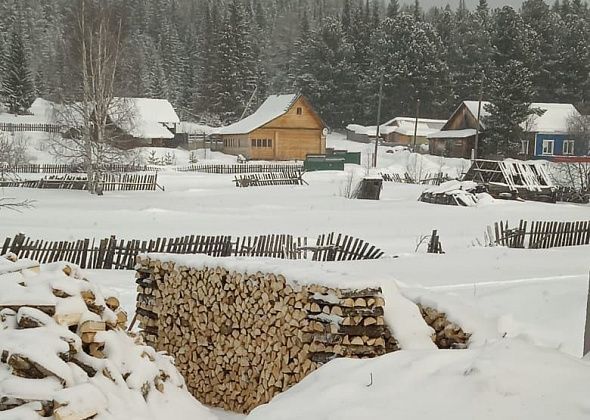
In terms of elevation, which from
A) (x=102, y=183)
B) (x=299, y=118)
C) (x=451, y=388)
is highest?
(x=299, y=118)

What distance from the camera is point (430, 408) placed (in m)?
3.57

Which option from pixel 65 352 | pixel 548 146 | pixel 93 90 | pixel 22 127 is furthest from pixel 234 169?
pixel 65 352

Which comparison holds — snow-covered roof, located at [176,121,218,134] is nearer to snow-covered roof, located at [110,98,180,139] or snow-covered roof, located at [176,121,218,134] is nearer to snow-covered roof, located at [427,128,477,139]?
snow-covered roof, located at [110,98,180,139]

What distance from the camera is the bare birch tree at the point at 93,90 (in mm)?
31094

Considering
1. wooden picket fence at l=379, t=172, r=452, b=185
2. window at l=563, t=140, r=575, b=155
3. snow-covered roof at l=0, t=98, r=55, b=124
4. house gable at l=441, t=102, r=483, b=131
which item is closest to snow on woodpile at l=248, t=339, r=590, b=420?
wooden picket fence at l=379, t=172, r=452, b=185

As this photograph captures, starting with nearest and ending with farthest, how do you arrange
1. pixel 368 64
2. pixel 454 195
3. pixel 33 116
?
pixel 454 195 < pixel 33 116 < pixel 368 64

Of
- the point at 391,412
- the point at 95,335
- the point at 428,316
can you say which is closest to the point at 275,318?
the point at 428,316

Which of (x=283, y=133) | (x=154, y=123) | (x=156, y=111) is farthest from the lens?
(x=156, y=111)

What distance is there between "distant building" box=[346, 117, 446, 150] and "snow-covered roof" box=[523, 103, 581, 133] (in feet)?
48.0

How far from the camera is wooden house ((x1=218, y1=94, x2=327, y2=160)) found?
57.7 meters

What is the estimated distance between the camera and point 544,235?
Result: 17.8 metres

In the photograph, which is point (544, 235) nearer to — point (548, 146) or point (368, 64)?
point (548, 146)

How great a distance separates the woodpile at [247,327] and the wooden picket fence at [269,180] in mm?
27672

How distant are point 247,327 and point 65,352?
2819 millimetres
